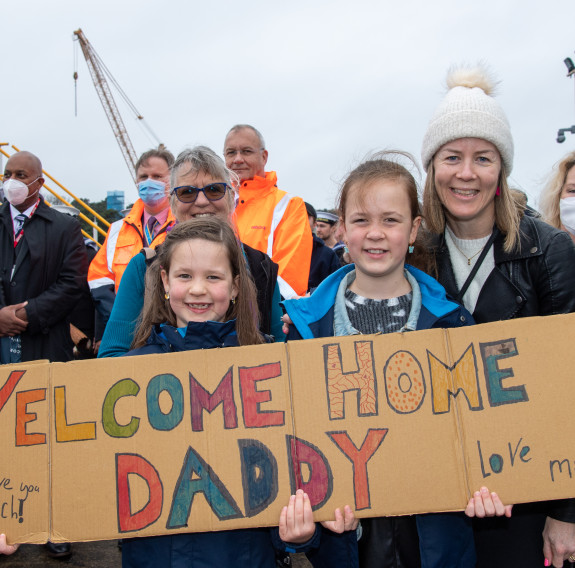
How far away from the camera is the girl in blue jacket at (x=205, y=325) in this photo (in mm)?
1809

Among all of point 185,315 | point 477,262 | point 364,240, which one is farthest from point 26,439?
point 477,262

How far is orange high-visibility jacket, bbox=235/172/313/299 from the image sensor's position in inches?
132

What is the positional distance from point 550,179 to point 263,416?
235cm

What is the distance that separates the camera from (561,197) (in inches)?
123

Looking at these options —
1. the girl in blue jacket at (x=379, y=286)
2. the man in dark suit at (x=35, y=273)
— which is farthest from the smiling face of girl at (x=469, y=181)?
the man in dark suit at (x=35, y=273)

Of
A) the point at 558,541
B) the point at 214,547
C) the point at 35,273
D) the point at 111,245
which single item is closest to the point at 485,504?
the point at 558,541

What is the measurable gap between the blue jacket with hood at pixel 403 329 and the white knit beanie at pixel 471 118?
54 cm

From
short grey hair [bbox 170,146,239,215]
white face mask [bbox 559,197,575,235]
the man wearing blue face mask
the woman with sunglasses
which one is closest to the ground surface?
the man wearing blue face mask

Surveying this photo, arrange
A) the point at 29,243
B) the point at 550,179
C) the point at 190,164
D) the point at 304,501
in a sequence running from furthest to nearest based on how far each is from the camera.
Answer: the point at 29,243
the point at 550,179
the point at 190,164
the point at 304,501

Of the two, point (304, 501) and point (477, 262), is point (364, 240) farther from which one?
point (304, 501)

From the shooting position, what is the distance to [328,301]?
214 cm

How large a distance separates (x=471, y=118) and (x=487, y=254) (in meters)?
0.52

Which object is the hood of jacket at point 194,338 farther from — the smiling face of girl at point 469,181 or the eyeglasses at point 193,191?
the smiling face of girl at point 469,181

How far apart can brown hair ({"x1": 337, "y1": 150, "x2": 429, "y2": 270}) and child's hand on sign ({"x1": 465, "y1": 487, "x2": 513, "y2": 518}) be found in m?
0.90
